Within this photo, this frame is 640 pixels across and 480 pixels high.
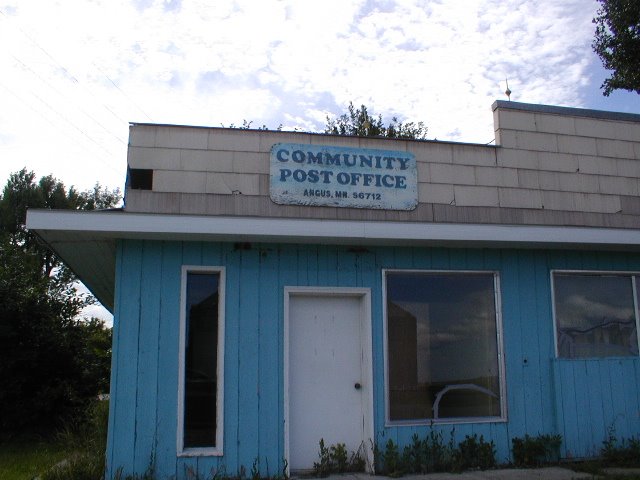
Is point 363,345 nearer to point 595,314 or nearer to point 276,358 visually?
point 276,358

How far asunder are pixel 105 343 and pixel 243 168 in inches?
472

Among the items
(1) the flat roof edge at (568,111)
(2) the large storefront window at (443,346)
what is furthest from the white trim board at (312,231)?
(1) the flat roof edge at (568,111)

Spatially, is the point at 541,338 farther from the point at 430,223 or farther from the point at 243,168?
the point at 243,168

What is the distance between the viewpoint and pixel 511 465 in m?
7.85

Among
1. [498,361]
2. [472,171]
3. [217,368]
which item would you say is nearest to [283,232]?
[217,368]

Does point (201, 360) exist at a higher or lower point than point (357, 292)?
lower

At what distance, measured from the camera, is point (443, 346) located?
8.20 m

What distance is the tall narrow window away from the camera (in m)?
7.28

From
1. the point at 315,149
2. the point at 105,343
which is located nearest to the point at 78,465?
the point at 315,149

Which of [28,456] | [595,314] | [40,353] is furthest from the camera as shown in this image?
[40,353]

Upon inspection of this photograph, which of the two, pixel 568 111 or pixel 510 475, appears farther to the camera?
pixel 568 111

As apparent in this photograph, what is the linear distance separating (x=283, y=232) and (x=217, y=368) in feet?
5.56

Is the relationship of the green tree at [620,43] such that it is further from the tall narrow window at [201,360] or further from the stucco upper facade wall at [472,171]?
the tall narrow window at [201,360]

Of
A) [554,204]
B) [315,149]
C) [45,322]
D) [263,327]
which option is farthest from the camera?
[45,322]
